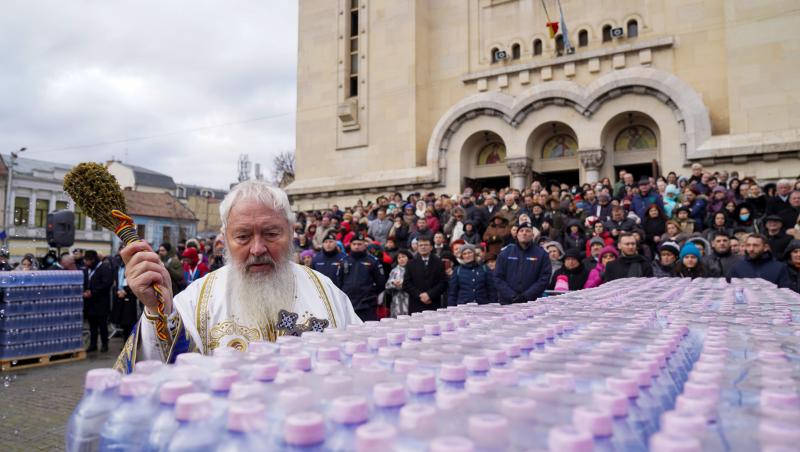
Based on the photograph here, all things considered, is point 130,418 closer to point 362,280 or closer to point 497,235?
point 362,280

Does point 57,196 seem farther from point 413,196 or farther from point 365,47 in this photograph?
point 413,196

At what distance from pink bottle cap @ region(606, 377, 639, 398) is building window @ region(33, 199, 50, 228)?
1776 inches

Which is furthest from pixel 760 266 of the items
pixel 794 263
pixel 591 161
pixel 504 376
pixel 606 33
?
pixel 606 33

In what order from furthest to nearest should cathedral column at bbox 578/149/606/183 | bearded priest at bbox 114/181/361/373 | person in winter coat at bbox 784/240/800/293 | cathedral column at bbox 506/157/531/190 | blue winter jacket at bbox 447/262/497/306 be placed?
cathedral column at bbox 506/157/531/190, cathedral column at bbox 578/149/606/183, blue winter jacket at bbox 447/262/497/306, person in winter coat at bbox 784/240/800/293, bearded priest at bbox 114/181/361/373

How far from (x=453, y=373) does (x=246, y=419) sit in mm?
364

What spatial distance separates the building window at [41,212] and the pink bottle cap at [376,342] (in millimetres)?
44502

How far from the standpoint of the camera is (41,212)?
38.5 metres

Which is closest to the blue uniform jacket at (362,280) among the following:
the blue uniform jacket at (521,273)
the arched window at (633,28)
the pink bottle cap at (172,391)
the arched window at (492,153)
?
the blue uniform jacket at (521,273)

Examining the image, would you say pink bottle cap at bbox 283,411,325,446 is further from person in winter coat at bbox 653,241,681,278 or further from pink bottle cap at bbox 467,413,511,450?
person in winter coat at bbox 653,241,681,278

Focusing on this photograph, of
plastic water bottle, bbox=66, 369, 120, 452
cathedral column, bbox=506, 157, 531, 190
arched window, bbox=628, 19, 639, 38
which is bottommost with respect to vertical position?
plastic water bottle, bbox=66, 369, 120, 452

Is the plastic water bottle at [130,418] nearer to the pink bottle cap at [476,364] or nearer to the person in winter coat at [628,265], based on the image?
the pink bottle cap at [476,364]

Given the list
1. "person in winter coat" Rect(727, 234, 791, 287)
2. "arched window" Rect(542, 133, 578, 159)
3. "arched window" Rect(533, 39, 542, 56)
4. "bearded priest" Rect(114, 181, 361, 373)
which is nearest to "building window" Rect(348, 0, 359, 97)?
"arched window" Rect(533, 39, 542, 56)

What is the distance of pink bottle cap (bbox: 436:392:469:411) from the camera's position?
759 mm

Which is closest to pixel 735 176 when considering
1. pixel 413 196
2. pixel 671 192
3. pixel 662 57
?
pixel 671 192
